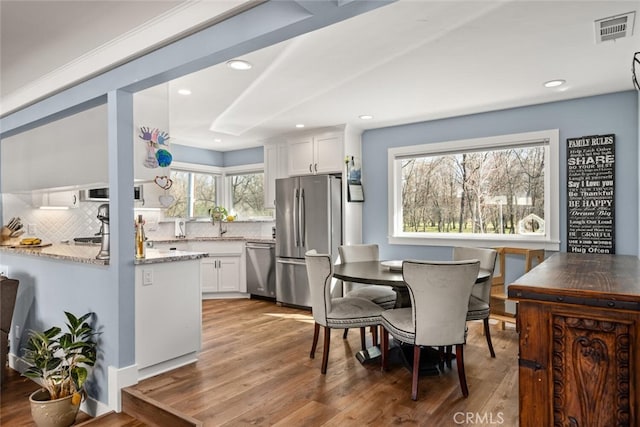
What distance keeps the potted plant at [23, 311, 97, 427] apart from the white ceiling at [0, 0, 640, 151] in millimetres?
1939

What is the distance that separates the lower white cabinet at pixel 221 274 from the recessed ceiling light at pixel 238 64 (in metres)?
3.44

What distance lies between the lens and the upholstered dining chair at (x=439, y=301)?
248 cm

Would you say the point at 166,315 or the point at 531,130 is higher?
the point at 531,130

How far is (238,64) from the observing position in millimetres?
2930

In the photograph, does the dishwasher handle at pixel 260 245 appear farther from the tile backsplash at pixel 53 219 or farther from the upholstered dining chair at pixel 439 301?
the upholstered dining chair at pixel 439 301

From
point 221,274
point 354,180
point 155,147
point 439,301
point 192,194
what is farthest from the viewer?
point 192,194

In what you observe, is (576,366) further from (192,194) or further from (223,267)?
(192,194)

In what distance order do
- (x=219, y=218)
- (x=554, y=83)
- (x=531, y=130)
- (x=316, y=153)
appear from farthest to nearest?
(x=219, y=218)
(x=316, y=153)
(x=531, y=130)
(x=554, y=83)

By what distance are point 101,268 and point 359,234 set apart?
10.6 feet

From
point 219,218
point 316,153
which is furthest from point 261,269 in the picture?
point 316,153

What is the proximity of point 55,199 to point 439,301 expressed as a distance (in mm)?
4380

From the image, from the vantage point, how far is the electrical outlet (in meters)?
2.79

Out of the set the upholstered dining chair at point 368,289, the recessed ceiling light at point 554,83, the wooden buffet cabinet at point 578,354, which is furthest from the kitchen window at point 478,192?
the wooden buffet cabinet at point 578,354

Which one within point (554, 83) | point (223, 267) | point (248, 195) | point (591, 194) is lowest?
point (223, 267)
